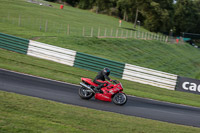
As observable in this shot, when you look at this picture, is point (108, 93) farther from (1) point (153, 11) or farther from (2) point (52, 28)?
(1) point (153, 11)

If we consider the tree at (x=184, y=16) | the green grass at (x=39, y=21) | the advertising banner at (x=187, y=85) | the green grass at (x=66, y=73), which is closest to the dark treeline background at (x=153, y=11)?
the tree at (x=184, y=16)

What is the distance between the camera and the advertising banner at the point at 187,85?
20328 mm

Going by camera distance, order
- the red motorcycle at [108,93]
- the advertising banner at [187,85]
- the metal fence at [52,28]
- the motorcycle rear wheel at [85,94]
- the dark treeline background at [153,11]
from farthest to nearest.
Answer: the dark treeline background at [153,11] → the metal fence at [52,28] → the advertising banner at [187,85] → the motorcycle rear wheel at [85,94] → the red motorcycle at [108,93]

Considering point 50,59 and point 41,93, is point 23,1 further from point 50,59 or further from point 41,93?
point 41,93

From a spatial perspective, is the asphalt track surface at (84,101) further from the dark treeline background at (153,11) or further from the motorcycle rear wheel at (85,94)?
the dark treeline background at (153,11)

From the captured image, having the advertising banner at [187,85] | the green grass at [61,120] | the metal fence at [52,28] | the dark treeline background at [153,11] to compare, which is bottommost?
the advertising banner at [187,85]

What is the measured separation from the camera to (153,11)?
83188 mm

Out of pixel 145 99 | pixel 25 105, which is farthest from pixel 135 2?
pixel 25 105

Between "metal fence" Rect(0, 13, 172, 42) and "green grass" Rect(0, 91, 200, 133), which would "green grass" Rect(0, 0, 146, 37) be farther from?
"green grass" Rect(0, 91, 200, 133)

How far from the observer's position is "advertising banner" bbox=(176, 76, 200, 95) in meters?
20.3

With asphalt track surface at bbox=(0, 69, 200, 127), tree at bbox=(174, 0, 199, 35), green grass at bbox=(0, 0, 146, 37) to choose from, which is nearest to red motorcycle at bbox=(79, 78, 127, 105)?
asphalt track surface at bbox=(0, 69, 200, 127)

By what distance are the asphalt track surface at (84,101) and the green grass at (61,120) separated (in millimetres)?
1142

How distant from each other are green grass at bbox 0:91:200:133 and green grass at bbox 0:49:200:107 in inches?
244

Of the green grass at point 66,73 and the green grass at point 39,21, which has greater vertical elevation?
the green grass at point 39,21
